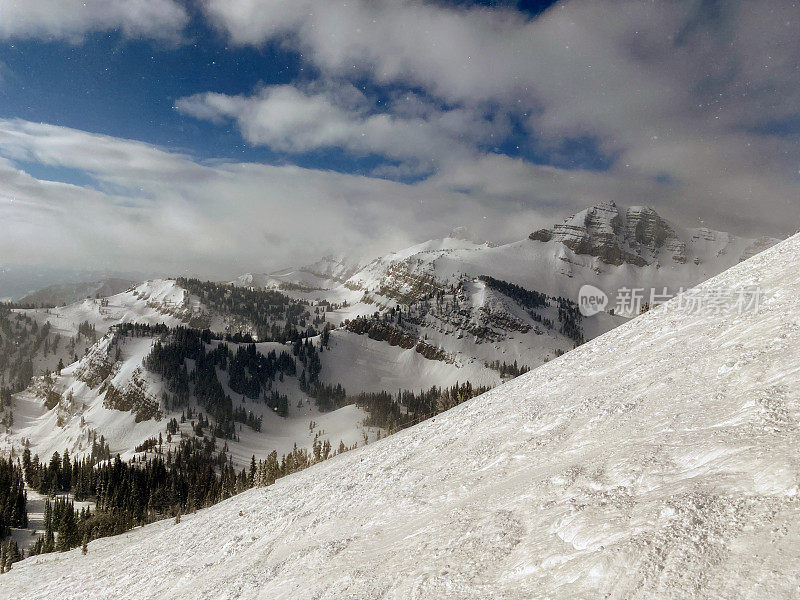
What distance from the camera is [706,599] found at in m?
5.29

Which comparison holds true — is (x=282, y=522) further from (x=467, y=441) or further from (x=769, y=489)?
(x=769, y=489)

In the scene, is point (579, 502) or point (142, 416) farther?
point (142, 416)

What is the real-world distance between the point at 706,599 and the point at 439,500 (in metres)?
7.74

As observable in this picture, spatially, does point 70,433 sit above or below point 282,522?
below

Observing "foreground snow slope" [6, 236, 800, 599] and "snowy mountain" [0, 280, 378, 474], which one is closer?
"foreground snow slope" [6, 236, 800, 599]

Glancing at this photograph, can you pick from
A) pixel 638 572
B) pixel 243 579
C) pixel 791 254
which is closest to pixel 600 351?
pixel 791 254

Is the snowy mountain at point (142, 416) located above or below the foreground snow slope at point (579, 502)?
below

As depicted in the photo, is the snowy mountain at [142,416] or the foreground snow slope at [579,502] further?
the snowy mountain at [142,416]

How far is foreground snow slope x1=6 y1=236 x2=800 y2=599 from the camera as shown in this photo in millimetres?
6164

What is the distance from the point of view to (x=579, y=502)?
8.39 metres

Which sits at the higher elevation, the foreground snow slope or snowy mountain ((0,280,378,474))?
the foreground snow slope

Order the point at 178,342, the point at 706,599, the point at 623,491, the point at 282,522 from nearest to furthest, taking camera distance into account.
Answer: the point at 706,599, the point at 623,491, the point at 282,522, the point at 178,342

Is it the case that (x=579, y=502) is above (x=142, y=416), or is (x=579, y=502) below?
above

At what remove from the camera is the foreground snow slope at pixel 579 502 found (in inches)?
243
